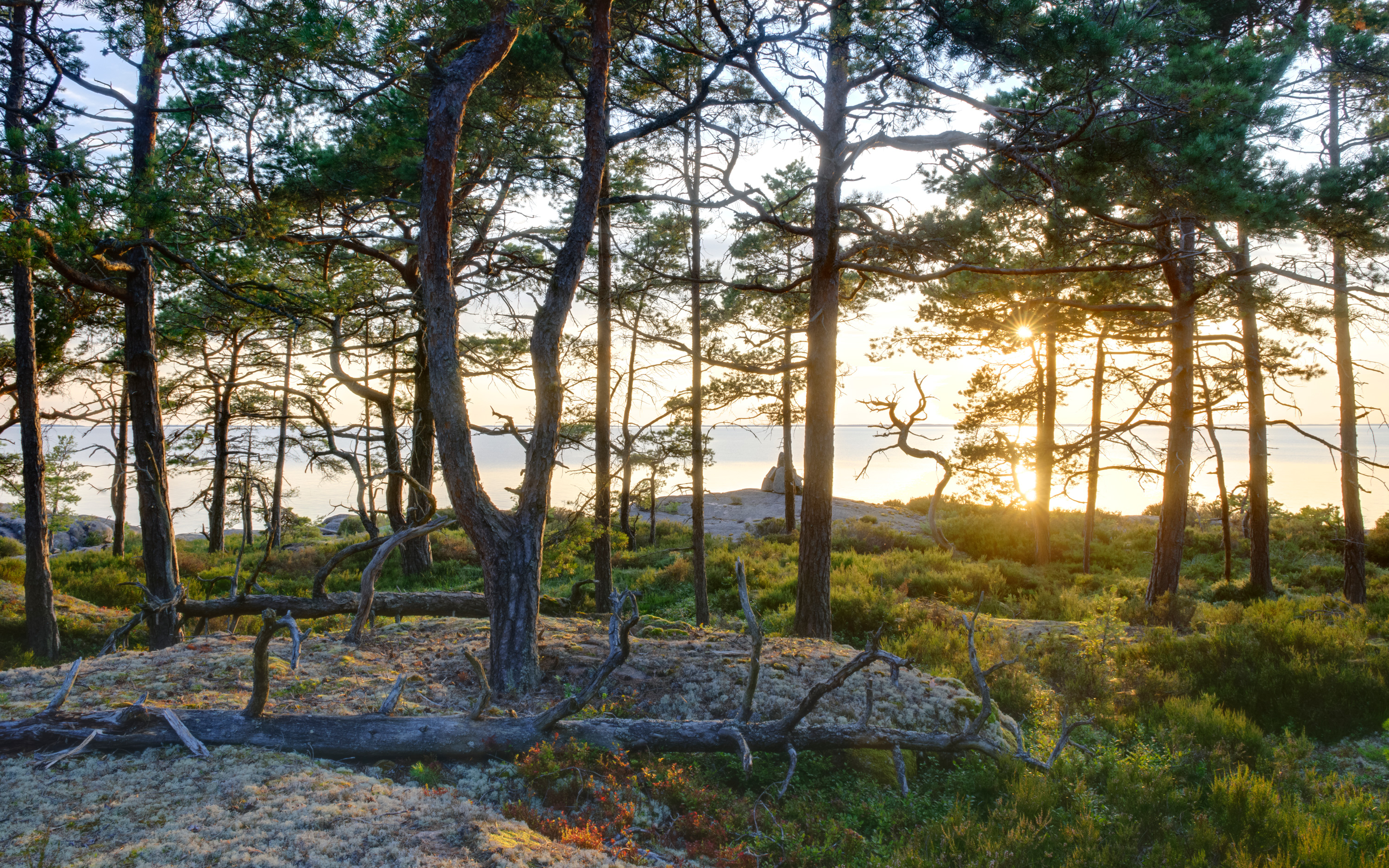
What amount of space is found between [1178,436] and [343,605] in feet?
43.5

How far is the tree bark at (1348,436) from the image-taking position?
40.4ft

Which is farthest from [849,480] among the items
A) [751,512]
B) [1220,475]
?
[1220,475]

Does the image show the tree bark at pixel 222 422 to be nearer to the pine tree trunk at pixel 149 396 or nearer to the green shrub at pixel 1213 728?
the pine tree trunk at pixel 149 396

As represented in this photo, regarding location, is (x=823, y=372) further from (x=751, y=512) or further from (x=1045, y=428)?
(x=751, y=512)

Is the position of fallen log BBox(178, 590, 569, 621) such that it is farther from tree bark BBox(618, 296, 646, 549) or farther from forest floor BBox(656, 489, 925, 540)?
forest floor BBox(656, 489, 925, 540)

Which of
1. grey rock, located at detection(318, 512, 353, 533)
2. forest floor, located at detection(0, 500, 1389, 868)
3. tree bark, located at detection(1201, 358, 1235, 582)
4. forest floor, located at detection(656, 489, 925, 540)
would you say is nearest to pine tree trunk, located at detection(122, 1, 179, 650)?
forest floor, located at detection(0, 500, 1389, 868)

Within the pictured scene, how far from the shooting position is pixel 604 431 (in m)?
10.4

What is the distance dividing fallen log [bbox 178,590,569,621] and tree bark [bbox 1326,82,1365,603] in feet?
50.1

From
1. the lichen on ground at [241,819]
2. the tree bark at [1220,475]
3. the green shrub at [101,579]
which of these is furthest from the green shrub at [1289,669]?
the green shrub at [101,579]

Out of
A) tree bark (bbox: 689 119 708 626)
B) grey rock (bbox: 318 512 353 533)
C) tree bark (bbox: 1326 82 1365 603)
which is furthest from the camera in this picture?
grey rock (bbox: 318 512 353 533)

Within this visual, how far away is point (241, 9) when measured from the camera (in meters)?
7.81

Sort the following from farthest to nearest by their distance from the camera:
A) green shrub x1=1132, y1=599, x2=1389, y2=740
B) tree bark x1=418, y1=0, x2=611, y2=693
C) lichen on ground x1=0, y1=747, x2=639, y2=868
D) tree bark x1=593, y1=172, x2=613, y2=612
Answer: tree bark x1=593, y1=172, x2=613, y2=612 < green shrub x1=1132, y1=599, x2=1389, y2=740 < tree bark x1=418, y1=0, x2=611, y2=693 < lichen on ground x1=0, y1=747, x2=639, y2=868

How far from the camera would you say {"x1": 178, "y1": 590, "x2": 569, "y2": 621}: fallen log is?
7992mm

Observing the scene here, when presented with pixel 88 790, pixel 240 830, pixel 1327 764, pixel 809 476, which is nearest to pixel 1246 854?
pixel 1327 764
